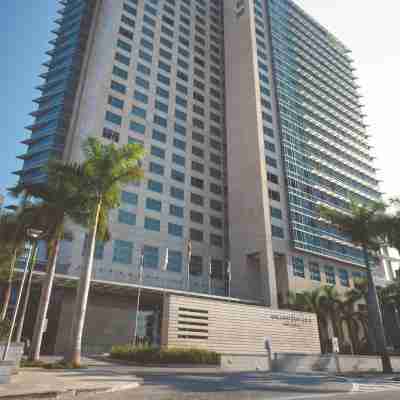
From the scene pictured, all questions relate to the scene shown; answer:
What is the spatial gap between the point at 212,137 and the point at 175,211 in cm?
1931

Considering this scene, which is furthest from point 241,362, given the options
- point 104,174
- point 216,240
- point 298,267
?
point 216,240

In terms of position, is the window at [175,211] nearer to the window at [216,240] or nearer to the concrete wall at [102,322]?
the window at [216,240]

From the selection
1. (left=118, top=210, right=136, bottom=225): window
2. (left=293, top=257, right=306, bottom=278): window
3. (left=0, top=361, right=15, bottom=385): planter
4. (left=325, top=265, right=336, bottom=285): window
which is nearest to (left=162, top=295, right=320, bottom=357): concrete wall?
(left=293, top=257, right=306, bottom=278): window

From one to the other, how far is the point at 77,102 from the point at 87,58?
34.3ft

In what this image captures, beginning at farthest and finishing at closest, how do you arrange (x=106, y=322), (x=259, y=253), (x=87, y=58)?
(x=87, y=58) → (x=259, y=253) → (x=106, y=322)

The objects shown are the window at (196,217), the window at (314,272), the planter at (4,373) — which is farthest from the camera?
the window at (196,217)

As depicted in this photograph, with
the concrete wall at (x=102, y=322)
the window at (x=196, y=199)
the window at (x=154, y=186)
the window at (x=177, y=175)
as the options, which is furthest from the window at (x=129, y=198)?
the concrete wall at (x=102, y=322)

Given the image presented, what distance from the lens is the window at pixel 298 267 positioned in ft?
171

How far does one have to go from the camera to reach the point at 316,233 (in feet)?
186

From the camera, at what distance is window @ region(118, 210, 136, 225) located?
4606 centimetres

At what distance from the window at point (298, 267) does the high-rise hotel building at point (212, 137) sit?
249mm

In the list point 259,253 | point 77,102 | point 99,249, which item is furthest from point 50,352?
point 77,102

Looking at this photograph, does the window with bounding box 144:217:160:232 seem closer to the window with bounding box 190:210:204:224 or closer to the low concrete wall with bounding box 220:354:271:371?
the window with bounding box 190:210:204:224

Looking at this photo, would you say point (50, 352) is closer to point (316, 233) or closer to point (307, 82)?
point (316, 233)
